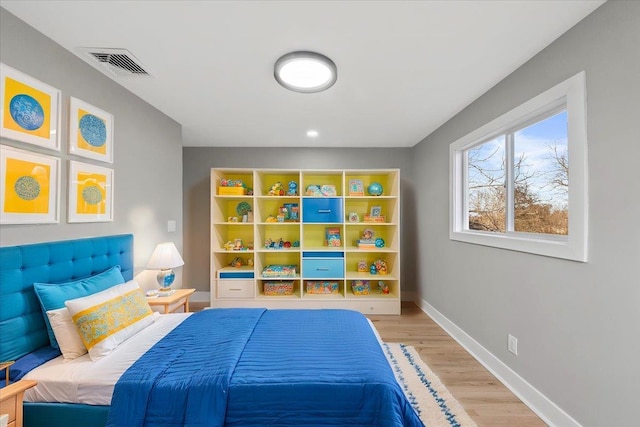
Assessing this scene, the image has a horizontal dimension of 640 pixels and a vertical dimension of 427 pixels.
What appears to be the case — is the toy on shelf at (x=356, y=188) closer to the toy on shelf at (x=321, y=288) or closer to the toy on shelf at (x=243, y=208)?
the toy on shelf at (x=321, y=288)

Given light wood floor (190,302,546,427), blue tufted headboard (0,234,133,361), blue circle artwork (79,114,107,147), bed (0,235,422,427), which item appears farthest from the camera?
blue circle artwork (79,114,107,147)

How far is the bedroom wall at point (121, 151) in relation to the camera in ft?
5.05

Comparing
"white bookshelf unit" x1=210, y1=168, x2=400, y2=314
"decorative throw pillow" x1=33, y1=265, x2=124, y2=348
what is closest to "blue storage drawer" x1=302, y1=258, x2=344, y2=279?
"white bookshelf unit" x1=210, y1=168, x2=400, y2=314

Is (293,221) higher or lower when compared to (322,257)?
higher

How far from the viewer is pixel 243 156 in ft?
13.5

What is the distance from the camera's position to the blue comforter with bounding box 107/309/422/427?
48.5 inches

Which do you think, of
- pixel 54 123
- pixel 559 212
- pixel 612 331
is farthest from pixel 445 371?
pixel 54 123

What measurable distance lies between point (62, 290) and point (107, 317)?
330 millimetres

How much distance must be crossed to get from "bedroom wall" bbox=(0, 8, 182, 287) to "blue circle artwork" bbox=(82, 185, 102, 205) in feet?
0.47

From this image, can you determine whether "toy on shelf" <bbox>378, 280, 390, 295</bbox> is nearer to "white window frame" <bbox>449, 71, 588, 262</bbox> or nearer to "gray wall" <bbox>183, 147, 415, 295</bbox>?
"gray wall" <bbox>183, 147, 415, 295</bbox>

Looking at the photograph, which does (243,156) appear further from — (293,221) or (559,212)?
(559,212)

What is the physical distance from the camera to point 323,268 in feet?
12.3

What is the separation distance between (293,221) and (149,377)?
2769 millimetres

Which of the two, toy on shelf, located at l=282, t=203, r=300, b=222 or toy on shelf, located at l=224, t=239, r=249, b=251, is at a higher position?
toy on shelf, located at l=282, t=203, r=300, b=222
